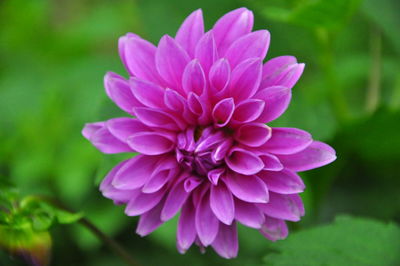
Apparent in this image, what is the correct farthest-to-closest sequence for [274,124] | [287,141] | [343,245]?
[274,124] < [343,245] < [287,141]

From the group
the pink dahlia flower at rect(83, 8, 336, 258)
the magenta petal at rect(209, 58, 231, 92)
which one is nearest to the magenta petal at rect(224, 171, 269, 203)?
the pink dahlia flower at rect(83, 8, 336, 258)

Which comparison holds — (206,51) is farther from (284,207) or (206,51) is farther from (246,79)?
(284,207)

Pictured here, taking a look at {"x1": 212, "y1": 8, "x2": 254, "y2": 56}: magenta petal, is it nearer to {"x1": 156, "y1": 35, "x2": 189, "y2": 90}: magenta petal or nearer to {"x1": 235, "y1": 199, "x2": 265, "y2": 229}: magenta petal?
{"x1": 156, "y1": 35, "x2": 189, "y2": 90}: magenta petal

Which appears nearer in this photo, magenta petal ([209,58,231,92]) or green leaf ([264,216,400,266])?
magenta petal ([209,58,231,92])

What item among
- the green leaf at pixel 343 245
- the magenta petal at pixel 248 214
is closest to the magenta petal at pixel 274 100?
the magenta petal at pixel 248 214

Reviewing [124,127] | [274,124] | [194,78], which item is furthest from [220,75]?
[274,124]

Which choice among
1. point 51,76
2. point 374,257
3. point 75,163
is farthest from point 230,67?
point 51,76

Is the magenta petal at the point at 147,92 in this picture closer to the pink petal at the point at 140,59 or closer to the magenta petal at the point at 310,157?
the pink petal at the point at 140,59
